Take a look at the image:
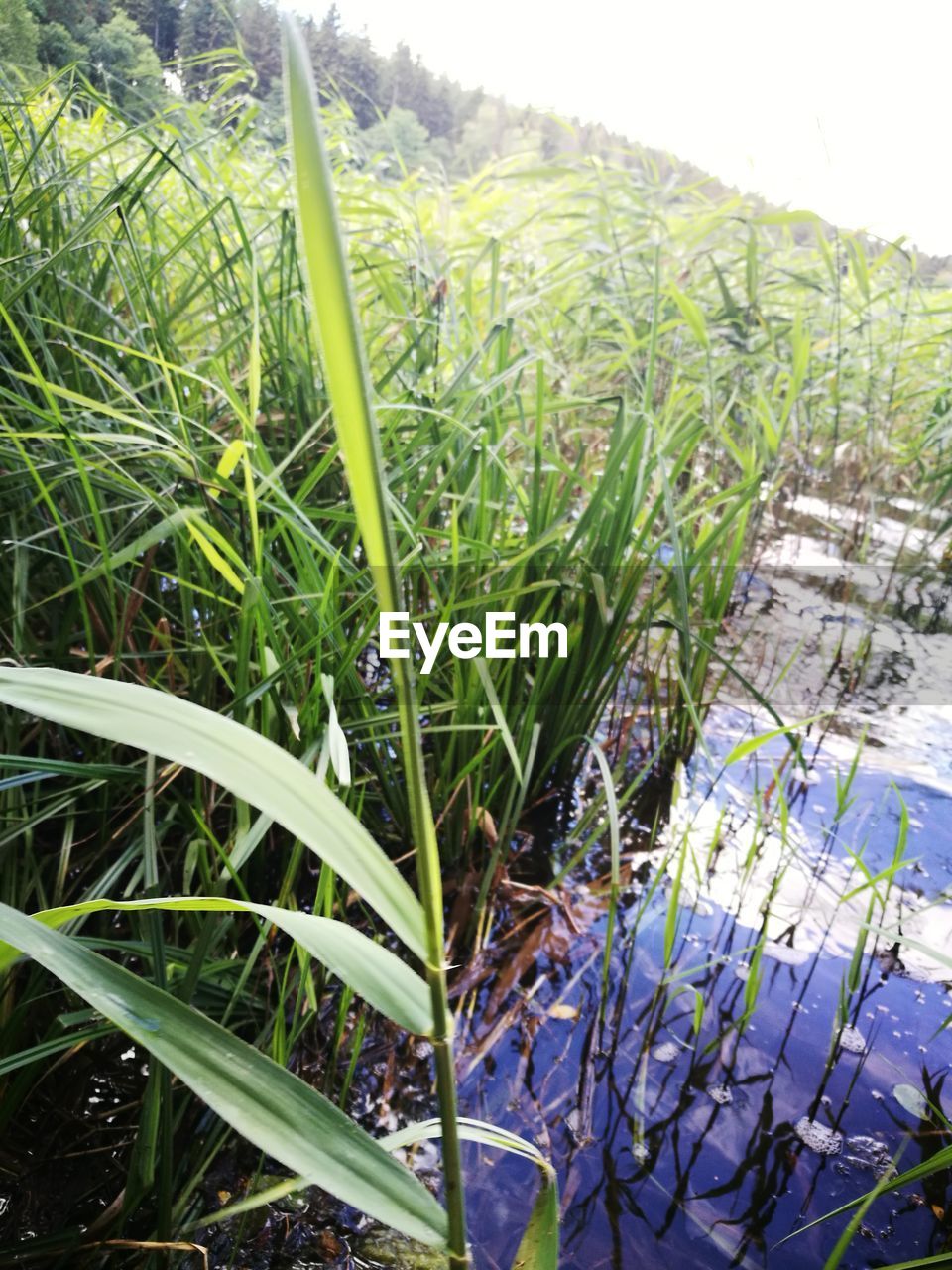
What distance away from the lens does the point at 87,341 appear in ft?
2.64

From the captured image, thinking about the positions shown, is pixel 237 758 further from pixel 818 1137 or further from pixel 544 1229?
pixel 818 1137

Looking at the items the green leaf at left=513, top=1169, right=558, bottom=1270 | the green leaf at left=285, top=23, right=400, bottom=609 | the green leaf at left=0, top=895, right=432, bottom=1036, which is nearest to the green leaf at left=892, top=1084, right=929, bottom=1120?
the green leaf at left=513, top=1169, right=558, bottom=1270

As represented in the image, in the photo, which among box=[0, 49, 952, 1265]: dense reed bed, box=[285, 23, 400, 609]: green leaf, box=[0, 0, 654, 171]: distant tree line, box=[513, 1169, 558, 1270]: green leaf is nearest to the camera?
box=[285, 23, 400, 609]: green leaf

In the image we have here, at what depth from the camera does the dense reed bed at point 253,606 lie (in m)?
0.46

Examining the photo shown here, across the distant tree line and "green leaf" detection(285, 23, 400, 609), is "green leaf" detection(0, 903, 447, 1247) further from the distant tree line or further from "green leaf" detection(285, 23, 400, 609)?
the distant tree line

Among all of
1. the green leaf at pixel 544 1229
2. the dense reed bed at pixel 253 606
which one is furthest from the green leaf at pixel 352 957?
the green leaf at pixel 544 1229

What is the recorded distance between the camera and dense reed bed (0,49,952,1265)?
46cm

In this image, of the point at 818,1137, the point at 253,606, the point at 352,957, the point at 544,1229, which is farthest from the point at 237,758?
the point at 818,1137

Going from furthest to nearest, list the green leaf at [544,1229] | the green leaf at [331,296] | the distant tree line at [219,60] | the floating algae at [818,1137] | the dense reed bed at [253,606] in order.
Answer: the distant tree line at [219,60]
the floating algae at [818,1137]
the dense reed bed at [253,606]
the green leaf at [544,1229]
the green leaf at [331,296]

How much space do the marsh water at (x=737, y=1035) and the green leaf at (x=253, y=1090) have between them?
38 centimetres

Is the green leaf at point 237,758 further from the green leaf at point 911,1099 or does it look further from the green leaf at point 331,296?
the green leaf at point 911,1099

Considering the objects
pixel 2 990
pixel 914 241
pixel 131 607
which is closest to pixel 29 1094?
pixel 2 990

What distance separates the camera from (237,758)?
0.20 metres

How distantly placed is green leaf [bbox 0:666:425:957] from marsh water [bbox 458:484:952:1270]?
464mm
